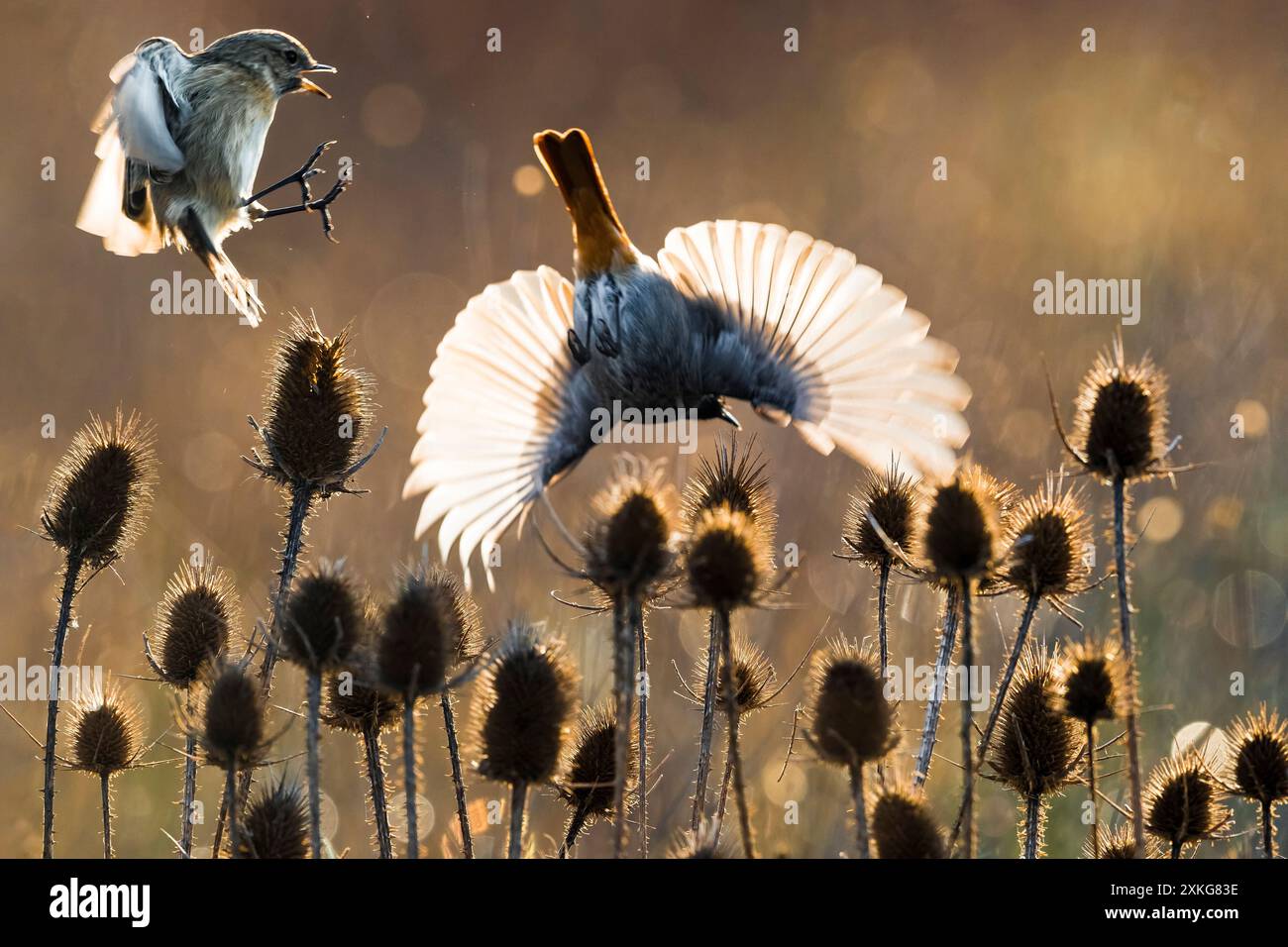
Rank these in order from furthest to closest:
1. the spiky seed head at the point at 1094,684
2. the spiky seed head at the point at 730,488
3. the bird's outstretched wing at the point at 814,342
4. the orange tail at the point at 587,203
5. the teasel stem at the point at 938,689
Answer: the orange tail at the point at 587,203 → the bird's outstretched wing at the point at 814,342 → the spiky seed head at the point at 730,488 → the teasel stem at the point at 938,689 → the spiky seed head at the point at 1094,684

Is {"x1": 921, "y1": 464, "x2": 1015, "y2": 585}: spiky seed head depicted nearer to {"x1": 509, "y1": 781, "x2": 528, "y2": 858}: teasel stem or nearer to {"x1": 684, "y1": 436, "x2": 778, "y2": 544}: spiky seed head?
{"x1": 684, "y1": 436, "x2": 778, "y2": 544}: spiky seed head

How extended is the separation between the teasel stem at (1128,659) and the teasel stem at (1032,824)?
0.87 feet

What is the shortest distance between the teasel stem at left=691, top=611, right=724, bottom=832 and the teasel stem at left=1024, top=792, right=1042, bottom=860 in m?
0.74

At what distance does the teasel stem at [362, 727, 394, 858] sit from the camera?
9.67ft

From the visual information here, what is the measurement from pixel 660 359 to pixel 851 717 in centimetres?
163

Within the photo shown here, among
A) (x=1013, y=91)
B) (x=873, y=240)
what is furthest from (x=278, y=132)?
(x=1013, y=91)

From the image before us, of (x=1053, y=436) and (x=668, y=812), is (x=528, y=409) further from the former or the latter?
(x=1053, y=436)

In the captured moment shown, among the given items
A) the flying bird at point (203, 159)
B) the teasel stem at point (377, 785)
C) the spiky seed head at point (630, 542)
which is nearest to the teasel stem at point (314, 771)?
the teasel stem at point (377, 785)

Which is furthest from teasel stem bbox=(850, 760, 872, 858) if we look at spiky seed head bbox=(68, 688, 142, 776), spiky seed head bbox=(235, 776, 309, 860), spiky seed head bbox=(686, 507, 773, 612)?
spiky seed head bbox=(68, 688, 142, 776)

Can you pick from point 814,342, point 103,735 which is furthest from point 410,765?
point 814,342

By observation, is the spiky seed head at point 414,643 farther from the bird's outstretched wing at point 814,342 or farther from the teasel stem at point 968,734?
the bird's outstretched wing at point 814,342

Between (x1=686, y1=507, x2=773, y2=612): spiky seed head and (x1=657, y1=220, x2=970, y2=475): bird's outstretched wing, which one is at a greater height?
(x1=657, y1=220, x2=970, y2=475): bird's outstretched wing

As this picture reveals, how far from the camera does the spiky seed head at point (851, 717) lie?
2385 mm
